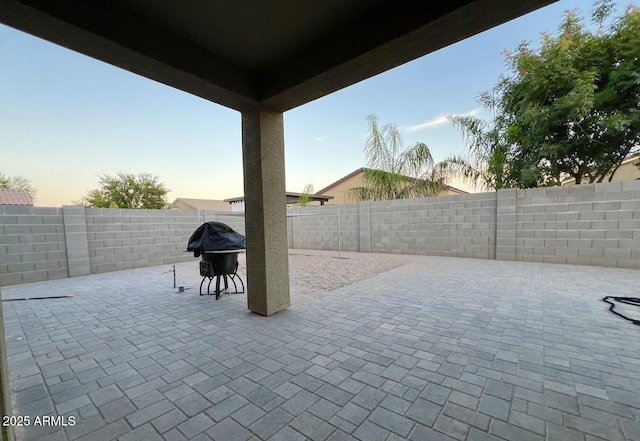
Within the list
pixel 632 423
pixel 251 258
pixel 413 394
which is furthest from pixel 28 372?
pixel 632 423

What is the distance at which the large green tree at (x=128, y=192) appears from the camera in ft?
54.9

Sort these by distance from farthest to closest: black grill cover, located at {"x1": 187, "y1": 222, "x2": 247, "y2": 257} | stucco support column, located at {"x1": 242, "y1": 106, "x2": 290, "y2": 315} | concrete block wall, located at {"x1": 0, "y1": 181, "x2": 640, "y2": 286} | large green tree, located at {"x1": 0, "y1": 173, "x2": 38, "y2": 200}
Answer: large green tree, located at {"x1": 0, "y1": 173, "x2": 38, "y2": 200} → concrete block wall, located at {"x1": 0, "y1": 181, "x2": 640, "y2": 286} → black grill cover, located at {"x1": 187, "y1": 222, "x2": 247, "y2": 257} → stucco support column, located at {"x1": 242, "y1": 106, "x2": 290, "y2": 315}

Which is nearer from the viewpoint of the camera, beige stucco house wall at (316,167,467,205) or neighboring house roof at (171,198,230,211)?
beige stucco house wall at (316,167,467,205)

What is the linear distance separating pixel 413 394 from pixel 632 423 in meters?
1.16

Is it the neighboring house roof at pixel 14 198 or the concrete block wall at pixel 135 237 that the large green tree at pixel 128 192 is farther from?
the concrete block wall at pixel 135 237

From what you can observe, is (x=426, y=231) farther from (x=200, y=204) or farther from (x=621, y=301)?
(x=200, y=204)

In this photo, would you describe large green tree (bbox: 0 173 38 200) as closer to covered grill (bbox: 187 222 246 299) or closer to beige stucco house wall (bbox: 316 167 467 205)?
beige stucco house wall (bbox: 316 167 467 205)

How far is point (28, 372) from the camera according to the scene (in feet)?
6.86

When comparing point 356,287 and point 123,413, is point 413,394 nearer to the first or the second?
point 123,413

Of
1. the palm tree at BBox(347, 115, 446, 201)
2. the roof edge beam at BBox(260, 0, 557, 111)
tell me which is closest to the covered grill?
the roof edge beam at BBox(260, 0, 557, 111)

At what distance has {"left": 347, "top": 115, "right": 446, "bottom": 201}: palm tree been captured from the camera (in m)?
9.37

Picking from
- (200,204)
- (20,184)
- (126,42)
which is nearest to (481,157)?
(126,42)

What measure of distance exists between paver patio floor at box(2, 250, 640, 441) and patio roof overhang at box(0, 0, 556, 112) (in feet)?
8.16

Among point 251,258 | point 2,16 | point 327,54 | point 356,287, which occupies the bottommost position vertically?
point 356,287
